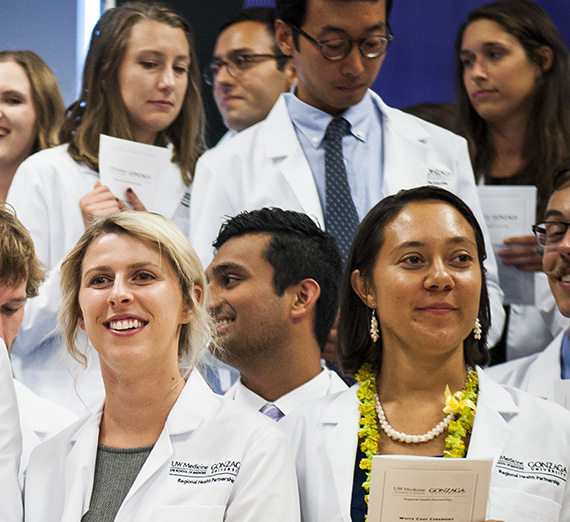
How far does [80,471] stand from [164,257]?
593mm

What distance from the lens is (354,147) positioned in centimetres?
365

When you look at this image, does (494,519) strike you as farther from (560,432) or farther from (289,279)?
(289,279)

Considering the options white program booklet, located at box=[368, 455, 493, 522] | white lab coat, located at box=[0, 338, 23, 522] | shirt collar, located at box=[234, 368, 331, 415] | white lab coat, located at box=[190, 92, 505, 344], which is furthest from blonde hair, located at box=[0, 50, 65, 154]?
white program booklet, located at box=[368, 455, 493, 522]

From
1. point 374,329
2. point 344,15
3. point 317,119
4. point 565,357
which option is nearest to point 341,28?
point 344,15

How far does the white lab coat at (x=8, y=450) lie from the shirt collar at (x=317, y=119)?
1.57 m

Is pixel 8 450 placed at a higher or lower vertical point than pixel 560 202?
Result: lower

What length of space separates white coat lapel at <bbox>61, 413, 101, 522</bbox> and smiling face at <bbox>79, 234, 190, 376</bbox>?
18cm

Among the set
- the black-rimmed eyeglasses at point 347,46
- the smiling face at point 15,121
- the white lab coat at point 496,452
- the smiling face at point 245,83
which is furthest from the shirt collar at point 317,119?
the white lab coat at point 496,452

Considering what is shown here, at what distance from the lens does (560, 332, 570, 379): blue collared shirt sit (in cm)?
340

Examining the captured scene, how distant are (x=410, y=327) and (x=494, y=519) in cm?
53

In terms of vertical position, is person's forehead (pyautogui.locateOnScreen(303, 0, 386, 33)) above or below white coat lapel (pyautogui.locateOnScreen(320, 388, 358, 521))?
above

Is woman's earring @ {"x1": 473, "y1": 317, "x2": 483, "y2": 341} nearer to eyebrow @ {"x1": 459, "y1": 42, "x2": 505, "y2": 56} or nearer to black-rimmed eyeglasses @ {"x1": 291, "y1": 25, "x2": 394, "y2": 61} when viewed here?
black-rimmed eyeglasses @ {"x1": 291, "y1": 25, "x2": 394, "y2": 61}

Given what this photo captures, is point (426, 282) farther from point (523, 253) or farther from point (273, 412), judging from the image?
point (523, 253)

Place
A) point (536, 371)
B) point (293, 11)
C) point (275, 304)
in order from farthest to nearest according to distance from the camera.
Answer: point (293, 11) → point (536, 371) → point (275, 304)
